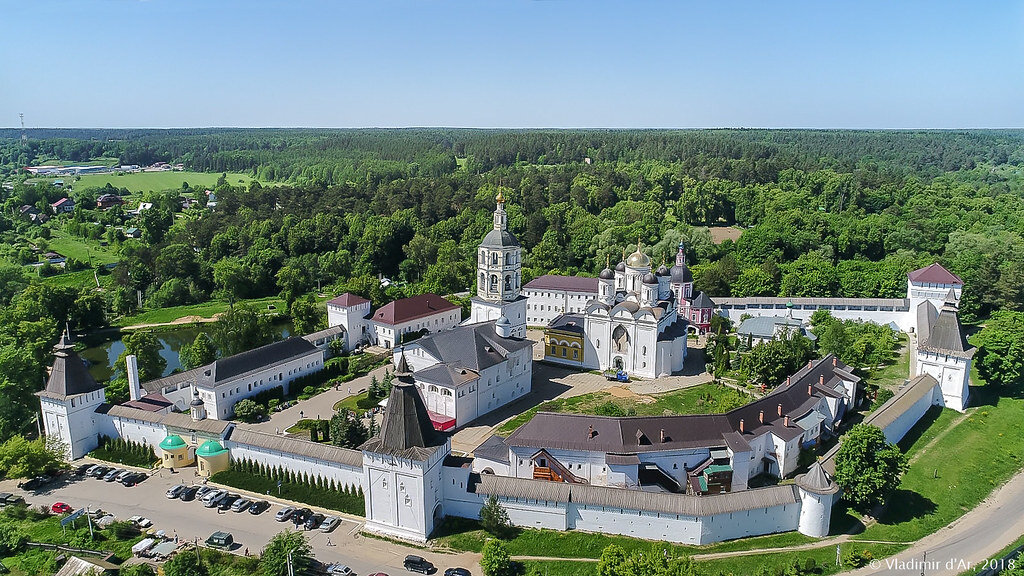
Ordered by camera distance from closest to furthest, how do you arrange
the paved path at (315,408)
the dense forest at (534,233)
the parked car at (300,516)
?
the parked car at (300,516)
the paved path at (315,408)
the dense forest at (534,233)

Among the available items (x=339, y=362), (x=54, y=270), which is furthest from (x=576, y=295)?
(x=54, y=270)

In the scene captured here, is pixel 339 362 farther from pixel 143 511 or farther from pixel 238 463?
pixel 143 511

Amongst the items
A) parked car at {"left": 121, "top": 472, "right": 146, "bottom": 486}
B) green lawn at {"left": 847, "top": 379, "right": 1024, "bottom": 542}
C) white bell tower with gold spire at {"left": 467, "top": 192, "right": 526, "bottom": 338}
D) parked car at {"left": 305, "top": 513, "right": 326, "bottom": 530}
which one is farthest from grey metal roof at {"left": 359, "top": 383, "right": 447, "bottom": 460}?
white bell tower with gold spire at {"left": 467, "top": 192, "right": 526, "bottom": 338}

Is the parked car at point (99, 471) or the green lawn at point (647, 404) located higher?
the green lawn at point (647, 404)

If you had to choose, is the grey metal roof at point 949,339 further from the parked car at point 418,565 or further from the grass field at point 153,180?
the grass field at point 153,180

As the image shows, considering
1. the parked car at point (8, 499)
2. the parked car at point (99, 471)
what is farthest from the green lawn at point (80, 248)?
the parked car at point (8, 499)

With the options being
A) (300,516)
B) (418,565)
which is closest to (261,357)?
(300,516)
